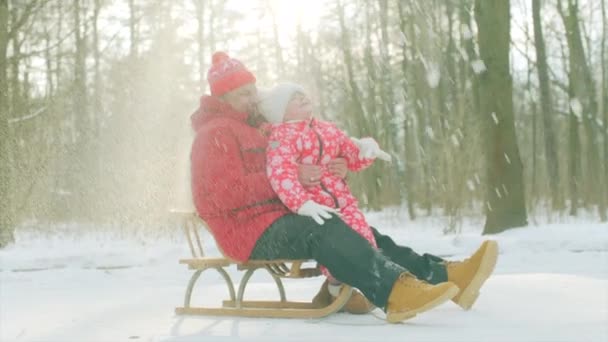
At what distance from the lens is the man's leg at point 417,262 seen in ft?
13.3

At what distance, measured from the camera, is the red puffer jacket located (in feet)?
12.6

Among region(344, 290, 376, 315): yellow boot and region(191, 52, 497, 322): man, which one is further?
region(344, 290, 376, 315): yellow boot

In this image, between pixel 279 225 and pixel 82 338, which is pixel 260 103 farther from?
pixel 82 338

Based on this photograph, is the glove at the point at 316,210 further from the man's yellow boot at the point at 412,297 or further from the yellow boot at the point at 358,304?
the yellow boot at the point at 358,304

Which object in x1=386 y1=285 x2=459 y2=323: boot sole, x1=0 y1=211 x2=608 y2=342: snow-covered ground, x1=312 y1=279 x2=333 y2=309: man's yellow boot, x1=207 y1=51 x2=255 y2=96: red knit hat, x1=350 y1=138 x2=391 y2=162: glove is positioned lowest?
x1=0 y1=211 x2=608 y2=342: snow-covered ground

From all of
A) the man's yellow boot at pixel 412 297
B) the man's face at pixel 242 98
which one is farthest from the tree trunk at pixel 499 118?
the man's yellow boot at pixel 412 297

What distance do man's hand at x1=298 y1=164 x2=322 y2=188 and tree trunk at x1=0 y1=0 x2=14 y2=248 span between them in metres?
8.66

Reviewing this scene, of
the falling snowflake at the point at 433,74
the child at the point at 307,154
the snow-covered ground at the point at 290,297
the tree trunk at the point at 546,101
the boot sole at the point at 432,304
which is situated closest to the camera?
the boot sole at the point at 432,304

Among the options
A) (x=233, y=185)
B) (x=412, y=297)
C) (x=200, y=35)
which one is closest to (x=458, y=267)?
(x=412, y=297)

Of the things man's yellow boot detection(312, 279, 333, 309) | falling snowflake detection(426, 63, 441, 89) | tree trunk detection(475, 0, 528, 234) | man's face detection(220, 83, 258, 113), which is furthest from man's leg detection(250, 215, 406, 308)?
falling snowflake detection(426, 63, 441, 89)

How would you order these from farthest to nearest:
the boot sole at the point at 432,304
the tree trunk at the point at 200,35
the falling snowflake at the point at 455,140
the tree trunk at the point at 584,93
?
the tree trunk at the point at 200,35, the tree trunk at the point at 584,93, the falling snowflake at the point at 455,140, the boot sole at the point at 432,304

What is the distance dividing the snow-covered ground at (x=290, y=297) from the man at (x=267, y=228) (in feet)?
0.59

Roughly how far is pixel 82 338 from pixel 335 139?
1547 millimetres

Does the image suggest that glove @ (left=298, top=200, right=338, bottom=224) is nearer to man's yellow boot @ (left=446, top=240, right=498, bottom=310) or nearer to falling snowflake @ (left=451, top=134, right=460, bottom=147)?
man's yellow boot @ (left=446, top=240, right=498, bottom=310)
